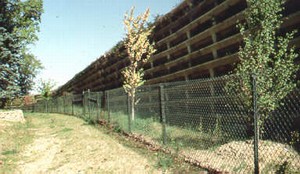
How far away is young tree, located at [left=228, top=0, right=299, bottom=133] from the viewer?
646cm

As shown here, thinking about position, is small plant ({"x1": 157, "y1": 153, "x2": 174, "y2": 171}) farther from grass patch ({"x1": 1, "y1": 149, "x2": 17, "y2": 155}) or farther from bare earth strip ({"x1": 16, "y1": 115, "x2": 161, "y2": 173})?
grass patch ({"x1": 1, "y1": 149, "x2": 17, "y2": 155})

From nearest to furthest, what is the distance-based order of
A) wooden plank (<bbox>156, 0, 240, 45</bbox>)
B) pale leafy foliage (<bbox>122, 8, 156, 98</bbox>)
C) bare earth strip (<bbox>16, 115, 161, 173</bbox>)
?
bare earth strip (<bbox>16, 115, 161, 173</bbox>), wooden plank (<bbox>156, 0, 240, 45</bbox>), pale leafy foliage (<bbox>122, 8, 156, 98</bbox>)

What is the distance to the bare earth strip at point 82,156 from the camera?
23.8ft

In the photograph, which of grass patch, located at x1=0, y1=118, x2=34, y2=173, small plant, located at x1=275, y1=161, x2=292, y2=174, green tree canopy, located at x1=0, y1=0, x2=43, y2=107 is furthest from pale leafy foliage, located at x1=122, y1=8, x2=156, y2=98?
green tree canopy, located at x1=0, y1=0, x2=43, y2=107

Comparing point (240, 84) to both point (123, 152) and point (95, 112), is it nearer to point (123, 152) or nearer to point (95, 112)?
point (123, 152)

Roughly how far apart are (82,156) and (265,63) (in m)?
5.49

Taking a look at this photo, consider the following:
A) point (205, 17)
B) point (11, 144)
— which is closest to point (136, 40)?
point (205, 17)

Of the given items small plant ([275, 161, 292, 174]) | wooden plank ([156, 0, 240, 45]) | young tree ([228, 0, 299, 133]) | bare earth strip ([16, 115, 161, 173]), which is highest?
wooden plank ([156, 0, 240, 45])

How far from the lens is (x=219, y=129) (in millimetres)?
7965

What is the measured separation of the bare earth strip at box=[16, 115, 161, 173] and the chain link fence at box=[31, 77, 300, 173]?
3.37ft

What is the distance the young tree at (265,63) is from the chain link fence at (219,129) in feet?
0.96

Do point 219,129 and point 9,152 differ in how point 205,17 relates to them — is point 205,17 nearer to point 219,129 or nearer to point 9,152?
point 219,129

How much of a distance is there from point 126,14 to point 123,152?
7.53m

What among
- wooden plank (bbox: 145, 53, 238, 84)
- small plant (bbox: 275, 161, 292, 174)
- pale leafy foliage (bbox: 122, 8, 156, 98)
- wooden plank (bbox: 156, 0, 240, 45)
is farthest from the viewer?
pale leafy foliage (bbox: 122, 8, 156, 98)
